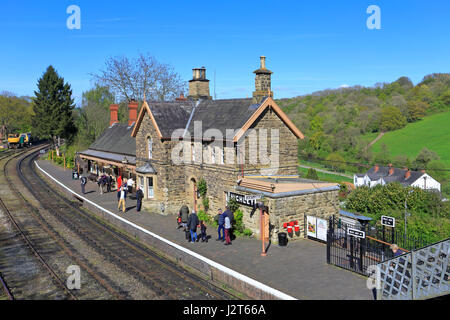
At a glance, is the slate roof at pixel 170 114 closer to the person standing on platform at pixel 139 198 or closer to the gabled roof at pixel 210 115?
the gabled roof at pixel 210 115

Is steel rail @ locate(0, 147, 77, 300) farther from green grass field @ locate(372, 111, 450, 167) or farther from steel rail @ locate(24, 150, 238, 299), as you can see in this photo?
green grass field @ locate(372, 111, 450, 167)

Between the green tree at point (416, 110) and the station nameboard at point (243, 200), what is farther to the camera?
the green tree at point (416, 110)

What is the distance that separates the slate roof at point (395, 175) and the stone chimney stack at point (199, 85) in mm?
42145

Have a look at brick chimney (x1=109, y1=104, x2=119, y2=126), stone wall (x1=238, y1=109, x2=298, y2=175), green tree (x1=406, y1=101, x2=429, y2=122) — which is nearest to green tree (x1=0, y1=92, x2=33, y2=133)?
brick chimney (x1=109, y1=104, x2=119, y2=126)

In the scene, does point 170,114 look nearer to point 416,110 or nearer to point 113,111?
point 113,111

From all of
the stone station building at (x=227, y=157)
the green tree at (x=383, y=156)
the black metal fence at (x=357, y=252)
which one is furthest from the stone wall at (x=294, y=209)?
the green tree at (x=383, y=156)

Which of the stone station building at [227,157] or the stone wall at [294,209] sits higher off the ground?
the stone station building at [227,157]

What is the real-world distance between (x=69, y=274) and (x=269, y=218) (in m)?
8.73

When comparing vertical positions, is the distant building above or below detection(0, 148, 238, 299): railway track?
below

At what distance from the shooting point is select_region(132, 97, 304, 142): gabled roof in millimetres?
20266

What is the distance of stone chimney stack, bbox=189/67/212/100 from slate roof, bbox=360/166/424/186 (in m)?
42.1

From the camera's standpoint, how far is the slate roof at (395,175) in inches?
2278

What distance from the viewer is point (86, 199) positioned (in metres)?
27.7
